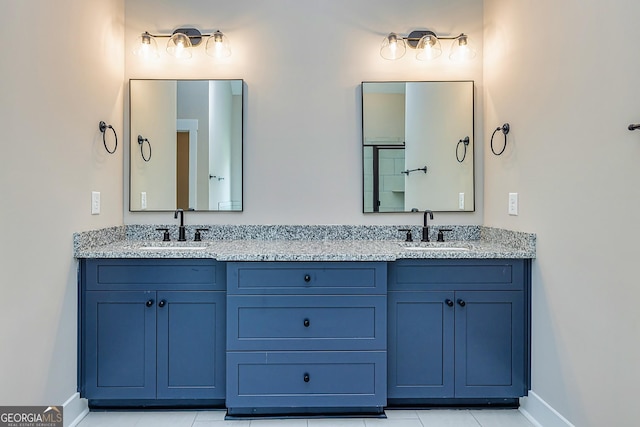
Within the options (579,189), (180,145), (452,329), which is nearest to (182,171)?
(180,145)

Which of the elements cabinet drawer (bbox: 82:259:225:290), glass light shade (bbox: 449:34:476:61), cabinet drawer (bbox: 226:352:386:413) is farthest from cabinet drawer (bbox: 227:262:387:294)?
glass light shade (bbox: 449:34:476:61)

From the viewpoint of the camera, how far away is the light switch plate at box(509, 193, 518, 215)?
82.0 inches

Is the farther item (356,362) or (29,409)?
(356,362)

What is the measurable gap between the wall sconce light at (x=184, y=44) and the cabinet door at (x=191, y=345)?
4.88 ft

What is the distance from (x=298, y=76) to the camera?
7.95 feet

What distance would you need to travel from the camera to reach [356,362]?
1879 mm

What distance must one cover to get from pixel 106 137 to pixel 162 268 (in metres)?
0.89

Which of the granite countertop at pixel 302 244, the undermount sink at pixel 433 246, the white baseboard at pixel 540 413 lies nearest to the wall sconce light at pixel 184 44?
the granite countertop at pixel 302 244

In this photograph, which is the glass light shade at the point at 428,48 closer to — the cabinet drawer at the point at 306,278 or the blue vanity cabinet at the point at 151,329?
the cabinet drawer at the point at 306,278

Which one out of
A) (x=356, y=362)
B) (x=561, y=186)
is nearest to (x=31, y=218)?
(x=356, y=362)

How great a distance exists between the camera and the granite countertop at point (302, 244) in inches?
74.3

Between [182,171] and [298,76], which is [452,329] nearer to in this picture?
[298,76]

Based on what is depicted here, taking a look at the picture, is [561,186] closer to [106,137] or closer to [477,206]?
[477,206]

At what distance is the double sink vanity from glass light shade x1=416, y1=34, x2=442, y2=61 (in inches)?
48.7
